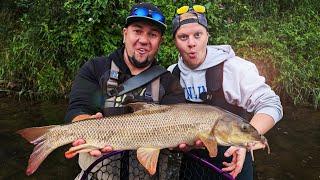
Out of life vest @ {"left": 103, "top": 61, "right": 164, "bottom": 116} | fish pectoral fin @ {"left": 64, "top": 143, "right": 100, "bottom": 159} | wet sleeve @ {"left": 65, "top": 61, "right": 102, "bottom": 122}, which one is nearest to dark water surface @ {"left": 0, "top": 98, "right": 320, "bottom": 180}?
wet sleeve @ {"left": 65, "top": 61, "right": 102, "bottom": 122}

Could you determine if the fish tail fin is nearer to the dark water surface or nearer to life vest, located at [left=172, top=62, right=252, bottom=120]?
life vest, located at [left=172, top=62, right=252, bottom=120]

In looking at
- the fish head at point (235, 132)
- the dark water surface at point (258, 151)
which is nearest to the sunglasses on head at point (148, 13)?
the fish head at point (235, 132)

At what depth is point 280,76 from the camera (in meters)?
9.68

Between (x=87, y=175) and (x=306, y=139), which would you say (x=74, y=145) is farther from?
(x=306, y=139)

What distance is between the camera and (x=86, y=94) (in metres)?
3.58

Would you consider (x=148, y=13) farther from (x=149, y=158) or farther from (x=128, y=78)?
Answer: (x=149, y=158)

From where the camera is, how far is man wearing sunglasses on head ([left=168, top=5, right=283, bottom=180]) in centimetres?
360

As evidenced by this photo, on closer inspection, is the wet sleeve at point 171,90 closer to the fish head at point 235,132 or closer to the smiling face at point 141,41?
the smiling face at point 141,41

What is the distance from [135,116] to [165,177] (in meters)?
0.60

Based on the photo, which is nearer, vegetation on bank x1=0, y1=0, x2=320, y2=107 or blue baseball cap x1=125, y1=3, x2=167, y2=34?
blue baseball cap x1=125, y1=3, x2=167, y2=34

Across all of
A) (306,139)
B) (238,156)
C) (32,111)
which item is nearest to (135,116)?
(238,156)

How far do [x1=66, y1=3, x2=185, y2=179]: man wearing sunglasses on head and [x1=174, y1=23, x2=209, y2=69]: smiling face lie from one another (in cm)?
23

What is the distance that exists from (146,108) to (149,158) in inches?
14.3

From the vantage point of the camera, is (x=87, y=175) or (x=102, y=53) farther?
(x=102, y=53)
